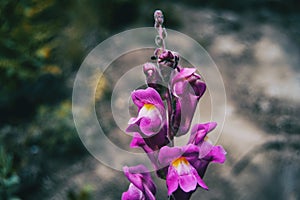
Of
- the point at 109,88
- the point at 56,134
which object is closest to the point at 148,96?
the point at 56,134

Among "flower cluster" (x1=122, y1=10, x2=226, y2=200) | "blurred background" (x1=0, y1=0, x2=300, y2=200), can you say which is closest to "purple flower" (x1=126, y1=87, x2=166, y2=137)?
"flower cluster" (x1=122, y1=10, x2=226, y2=200)

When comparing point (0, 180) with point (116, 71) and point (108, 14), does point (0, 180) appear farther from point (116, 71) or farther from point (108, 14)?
point (108, 14)

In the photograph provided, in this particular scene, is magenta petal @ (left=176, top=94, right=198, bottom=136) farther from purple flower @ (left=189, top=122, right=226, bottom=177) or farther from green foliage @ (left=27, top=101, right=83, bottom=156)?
green foliage @ (left=27, top=101, right=83, bottom=156)

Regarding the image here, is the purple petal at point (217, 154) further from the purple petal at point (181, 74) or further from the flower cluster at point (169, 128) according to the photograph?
the purple petal at point (181, 74)

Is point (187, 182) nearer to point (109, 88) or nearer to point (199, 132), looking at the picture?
point (199, 132)

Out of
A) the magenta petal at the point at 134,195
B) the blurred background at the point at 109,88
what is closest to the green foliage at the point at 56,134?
the blurred background at the point at 109,88

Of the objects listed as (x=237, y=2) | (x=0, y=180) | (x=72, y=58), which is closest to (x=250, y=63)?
(x=237, y=2)
